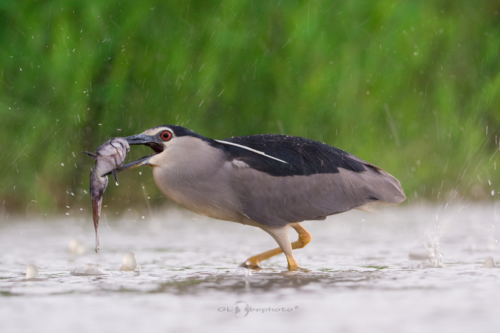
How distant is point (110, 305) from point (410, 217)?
15.7ft

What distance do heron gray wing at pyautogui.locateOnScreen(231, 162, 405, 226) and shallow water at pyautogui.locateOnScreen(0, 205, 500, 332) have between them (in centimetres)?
35

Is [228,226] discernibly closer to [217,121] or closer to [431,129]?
[217,121]

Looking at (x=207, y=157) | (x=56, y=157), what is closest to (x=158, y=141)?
(x=207, y=157)

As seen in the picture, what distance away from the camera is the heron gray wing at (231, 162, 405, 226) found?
4543mm

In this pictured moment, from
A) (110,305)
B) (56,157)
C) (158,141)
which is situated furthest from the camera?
(56,157)

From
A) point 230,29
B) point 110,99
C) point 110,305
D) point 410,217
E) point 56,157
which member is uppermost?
point 230,29

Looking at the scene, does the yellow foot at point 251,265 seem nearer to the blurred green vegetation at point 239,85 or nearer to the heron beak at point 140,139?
the heron beak at point 140,139

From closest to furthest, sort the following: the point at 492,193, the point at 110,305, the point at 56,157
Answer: the point at 110,305, the point at 56,157, the point at 492,193

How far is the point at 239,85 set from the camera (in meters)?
7.08

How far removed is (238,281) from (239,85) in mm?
3477

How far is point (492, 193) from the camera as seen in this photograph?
8.39m

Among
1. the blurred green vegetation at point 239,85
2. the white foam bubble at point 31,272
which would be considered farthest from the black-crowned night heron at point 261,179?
the blurred green vegetation at point 239,85

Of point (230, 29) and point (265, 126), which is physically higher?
point (230, 29)

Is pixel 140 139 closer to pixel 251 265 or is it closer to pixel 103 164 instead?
pixel 103 164
